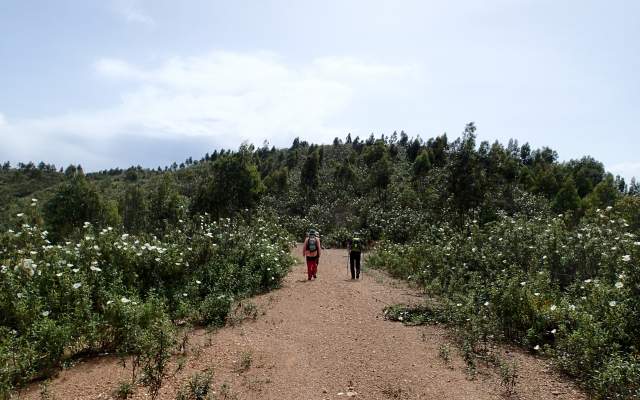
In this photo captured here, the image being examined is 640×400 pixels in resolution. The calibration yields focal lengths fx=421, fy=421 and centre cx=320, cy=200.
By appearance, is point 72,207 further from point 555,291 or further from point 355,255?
point 555,291

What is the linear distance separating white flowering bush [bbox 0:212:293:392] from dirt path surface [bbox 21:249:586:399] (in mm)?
420

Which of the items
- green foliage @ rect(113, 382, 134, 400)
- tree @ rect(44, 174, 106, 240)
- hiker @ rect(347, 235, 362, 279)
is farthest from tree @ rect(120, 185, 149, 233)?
green foliage @ rect(113, 382, 134, 400)

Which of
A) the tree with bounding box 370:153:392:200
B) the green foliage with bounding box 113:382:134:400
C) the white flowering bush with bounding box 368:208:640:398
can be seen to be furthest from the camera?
the tree with bounding box 370:153:392:200

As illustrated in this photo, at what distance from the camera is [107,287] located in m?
7.63

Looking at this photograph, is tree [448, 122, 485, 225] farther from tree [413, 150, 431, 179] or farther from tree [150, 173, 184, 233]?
tree [413, 150, 431, 179]

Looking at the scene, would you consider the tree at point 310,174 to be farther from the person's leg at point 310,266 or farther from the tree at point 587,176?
the person's leg at point 310,266

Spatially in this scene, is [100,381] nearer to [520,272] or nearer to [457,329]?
[457,329]

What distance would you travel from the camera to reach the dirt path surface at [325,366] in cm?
524

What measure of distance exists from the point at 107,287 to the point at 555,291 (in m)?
8.56

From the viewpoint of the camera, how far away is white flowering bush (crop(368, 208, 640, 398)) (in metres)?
5.55

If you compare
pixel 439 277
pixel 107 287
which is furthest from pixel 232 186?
pixel 107 287

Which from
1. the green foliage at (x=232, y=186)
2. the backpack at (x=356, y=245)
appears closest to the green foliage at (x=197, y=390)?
the backpack at (x=356, y=245)

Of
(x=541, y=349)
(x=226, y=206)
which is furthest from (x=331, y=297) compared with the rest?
(x=226, y=206)

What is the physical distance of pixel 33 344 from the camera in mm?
5484
